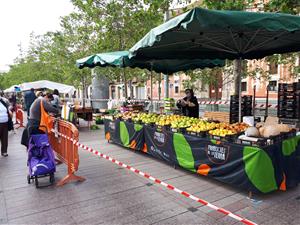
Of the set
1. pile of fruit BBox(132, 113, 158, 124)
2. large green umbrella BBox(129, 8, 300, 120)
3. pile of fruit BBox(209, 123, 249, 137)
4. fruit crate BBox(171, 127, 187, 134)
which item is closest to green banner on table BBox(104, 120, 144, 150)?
pile of fruit BBox(132, 113, 158, 124)

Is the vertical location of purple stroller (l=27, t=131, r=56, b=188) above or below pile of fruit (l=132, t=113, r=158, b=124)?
below

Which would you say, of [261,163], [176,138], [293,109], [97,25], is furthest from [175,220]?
[97,25]

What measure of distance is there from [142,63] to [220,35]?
386cm

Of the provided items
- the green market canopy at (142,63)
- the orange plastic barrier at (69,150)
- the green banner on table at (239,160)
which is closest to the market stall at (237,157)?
the green banner on table at (239,160)

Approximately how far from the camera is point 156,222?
3.31 m

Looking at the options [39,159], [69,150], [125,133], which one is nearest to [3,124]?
[39,159]

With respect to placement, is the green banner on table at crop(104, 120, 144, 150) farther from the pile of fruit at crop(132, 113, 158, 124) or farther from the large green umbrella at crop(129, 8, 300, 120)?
the large green umbrella at crop(129, 8, 300, 120)

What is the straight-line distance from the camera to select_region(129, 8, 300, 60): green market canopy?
358 cm

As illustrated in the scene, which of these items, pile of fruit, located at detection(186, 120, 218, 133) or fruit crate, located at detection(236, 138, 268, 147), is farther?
pile of fruit, located at detection(186, 120, 218, 133)

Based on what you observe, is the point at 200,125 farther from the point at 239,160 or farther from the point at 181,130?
the point at 239,160

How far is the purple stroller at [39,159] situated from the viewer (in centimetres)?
449

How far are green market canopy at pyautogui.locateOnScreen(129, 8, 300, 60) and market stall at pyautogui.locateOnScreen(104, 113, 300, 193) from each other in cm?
178

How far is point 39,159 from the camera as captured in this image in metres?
4.63

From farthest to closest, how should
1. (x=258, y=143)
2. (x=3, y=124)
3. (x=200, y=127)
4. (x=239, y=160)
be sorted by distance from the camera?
(x=3, y=124), (x=200, y=127), (x=239, y=160), (x=258, y=143)
